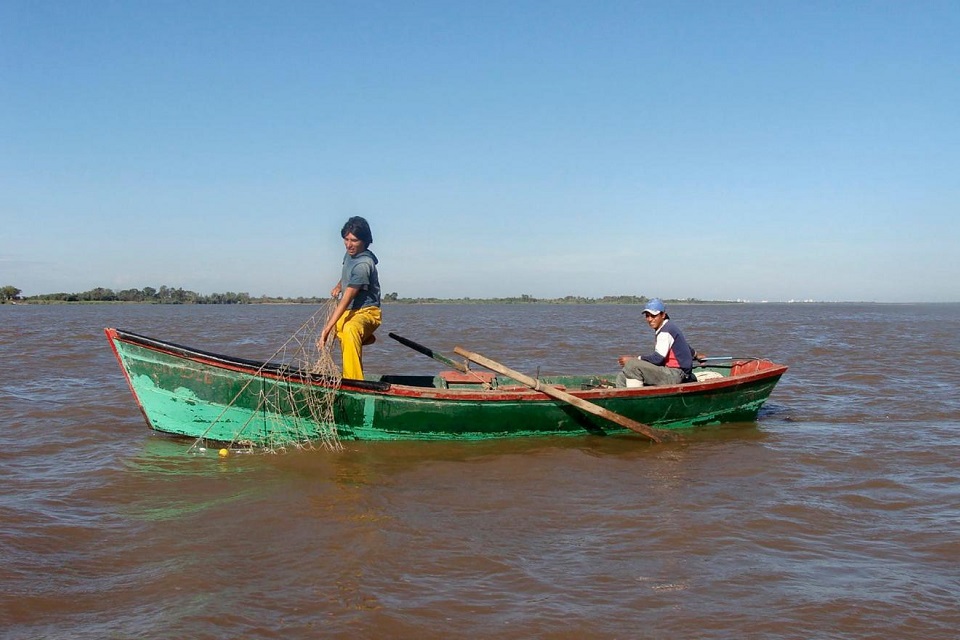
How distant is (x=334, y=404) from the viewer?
747 cm

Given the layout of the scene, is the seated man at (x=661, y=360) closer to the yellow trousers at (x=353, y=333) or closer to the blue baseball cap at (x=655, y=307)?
the blue baseball cap at (x=655, y=307)

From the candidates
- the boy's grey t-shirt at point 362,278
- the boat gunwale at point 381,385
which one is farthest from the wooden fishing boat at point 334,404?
the boy's grey t-shirt at point 362,278

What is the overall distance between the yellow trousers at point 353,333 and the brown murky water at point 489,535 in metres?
0.83

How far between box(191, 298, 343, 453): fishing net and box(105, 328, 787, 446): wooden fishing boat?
0.04 feet

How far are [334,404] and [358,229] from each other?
73.8 inches

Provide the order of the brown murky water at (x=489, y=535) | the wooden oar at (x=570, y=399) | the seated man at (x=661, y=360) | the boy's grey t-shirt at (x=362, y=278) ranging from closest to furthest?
the brown murky water at (x=489, y=535)
the boy's grey t-shirt at (x=362, y=278)
the wooden oar at (x=570, y=399)
the seated man at (x=661, y=360)

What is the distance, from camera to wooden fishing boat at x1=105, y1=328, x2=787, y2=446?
23.7ft

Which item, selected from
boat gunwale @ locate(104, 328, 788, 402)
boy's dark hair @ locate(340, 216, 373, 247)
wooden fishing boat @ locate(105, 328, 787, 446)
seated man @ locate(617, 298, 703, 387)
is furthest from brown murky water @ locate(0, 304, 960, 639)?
boy's dark hair @ locate(340, 216, 373, 247)

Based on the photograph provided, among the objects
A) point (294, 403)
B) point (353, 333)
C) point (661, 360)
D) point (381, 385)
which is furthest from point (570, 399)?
point (294, 403)

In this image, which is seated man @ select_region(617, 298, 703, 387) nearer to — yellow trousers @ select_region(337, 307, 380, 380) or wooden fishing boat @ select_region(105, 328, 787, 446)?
wooden fishing boat @ select_region(105, 328, 787, 446)

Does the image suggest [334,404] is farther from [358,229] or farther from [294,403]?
[358,229]

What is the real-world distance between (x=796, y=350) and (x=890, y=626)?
19.0 metres

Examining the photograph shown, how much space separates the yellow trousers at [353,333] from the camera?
7551mm

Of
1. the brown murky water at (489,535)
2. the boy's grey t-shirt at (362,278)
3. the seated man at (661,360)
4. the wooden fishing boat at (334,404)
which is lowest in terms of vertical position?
the brown murky water at (489,535)
